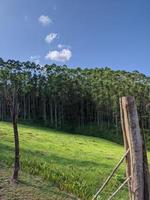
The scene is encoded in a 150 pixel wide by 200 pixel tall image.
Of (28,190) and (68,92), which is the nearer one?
(28,190)

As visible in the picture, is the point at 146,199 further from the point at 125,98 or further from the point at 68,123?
the point at 68,123

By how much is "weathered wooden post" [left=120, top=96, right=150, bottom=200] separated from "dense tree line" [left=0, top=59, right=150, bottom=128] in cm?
7095

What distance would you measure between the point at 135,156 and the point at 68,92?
3072 inches

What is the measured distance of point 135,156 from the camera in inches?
345

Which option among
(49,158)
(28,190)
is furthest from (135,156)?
(49,158)

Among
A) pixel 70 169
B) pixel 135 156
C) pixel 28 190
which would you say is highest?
pixel 135 156

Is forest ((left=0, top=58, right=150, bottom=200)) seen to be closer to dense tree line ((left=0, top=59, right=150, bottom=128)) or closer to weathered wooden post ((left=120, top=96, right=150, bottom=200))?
dense tree line ((left=0, top=59, right=150, bottom=128))

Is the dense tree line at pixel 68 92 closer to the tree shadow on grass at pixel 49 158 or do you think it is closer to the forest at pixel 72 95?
the forest at pixel 72 95

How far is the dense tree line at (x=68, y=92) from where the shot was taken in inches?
3250

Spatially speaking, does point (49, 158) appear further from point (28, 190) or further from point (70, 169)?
point (28, 190)

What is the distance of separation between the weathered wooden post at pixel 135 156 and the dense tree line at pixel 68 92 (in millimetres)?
70954

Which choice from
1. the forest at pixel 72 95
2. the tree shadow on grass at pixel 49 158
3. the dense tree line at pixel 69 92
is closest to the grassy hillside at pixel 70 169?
the tree shadow on grass at pixel 49 158

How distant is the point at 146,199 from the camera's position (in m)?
8.85

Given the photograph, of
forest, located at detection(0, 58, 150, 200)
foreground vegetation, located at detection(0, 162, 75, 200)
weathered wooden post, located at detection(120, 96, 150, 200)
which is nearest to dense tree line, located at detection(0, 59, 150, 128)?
forest, located at detection(0, 58, 150, 200)
